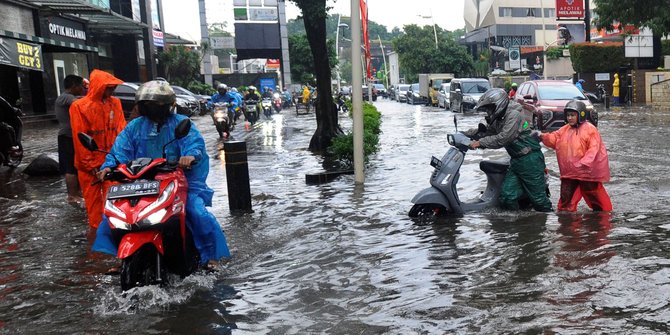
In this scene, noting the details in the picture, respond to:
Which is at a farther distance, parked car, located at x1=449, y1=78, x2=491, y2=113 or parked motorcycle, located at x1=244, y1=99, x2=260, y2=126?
parked car, located at x1=449, y1=78, x2=491, y2=113

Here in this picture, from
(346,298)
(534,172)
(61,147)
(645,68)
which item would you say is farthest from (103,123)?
(645,68)

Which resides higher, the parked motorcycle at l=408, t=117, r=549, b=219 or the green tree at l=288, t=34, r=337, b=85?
the green tree at l=288, t=34, r=337, b=85

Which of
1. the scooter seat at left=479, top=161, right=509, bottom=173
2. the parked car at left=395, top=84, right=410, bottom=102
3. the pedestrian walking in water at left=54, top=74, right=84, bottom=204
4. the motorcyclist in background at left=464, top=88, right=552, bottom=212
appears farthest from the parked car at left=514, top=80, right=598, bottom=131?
the parked car at left=395, top=84, right=410, bottom=102

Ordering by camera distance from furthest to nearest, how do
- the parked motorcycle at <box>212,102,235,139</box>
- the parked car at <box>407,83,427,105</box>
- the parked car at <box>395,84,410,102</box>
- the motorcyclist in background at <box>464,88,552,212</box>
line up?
the parked car at <box>395,84,410,102</box> → the parked car at <box>407,83,427,105</box> → the parked motorcycle at <box>212,102,235,139</box> → the motorcyclist in background at <box>464,88,552,212</box>

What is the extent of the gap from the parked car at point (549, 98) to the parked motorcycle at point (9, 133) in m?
11.9

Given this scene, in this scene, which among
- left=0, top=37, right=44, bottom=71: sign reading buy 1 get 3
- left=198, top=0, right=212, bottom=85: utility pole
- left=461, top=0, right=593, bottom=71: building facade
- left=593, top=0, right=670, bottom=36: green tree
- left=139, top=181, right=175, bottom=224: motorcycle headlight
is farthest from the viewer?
left=461, top=0, right=593, bottom=71: building facade

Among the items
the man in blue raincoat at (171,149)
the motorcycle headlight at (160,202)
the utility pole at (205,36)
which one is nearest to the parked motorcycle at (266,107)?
the man in blue raincoat at (171,149)

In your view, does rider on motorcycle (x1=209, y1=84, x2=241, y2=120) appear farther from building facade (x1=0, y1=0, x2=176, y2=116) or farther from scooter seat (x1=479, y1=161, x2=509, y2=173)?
scooter seat (x1=479, y1=161, x2=509, y2=173)

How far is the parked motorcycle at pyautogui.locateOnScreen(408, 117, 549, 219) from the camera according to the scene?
24.0 feet

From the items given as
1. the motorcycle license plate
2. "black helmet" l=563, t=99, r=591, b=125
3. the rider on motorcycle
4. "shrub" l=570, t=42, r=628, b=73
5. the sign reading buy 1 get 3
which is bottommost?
the motorcycle license plate

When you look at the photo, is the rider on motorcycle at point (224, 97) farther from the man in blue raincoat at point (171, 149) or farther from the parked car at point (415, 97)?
the parked car at point (415, 97)

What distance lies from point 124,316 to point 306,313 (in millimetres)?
1216

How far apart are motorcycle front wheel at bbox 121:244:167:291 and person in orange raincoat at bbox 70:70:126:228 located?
2.43 meters

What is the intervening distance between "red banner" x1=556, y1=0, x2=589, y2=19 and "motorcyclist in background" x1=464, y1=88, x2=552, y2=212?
34.6 meters
